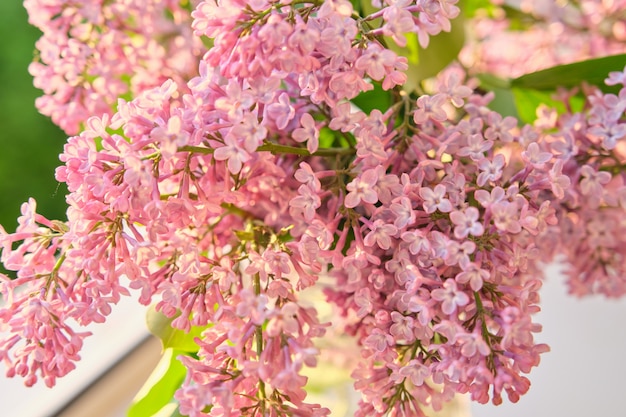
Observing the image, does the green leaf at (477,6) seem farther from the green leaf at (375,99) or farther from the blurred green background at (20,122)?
the blurred green background at (20,122)

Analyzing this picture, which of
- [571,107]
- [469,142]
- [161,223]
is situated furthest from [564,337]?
[161,223]

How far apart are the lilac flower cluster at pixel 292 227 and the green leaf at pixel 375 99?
0.20 feet

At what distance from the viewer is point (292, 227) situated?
0.35 metres

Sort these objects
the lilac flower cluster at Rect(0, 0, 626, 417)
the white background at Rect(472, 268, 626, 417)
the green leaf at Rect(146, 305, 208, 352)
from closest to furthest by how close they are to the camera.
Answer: the lilac flower cluster at Rect(0, 0, 626, 417) → the green leaf at Rect(146, 305, 208, 352) → the white background at Rect(472, 268, 626, 417)

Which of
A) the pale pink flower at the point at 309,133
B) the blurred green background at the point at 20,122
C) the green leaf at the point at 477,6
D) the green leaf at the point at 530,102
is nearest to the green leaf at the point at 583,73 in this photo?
the green leaf at the point at 530,102

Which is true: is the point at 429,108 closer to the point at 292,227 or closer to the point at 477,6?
the point at 292,227

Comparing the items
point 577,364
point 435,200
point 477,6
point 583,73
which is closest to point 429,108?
point 435,200

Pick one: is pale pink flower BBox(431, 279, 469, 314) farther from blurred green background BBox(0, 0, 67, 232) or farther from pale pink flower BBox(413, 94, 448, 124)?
→ blurred green background BBox(0, 0, 67, 232)

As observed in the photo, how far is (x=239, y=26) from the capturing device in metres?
0.29

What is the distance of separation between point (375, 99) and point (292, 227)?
129mm

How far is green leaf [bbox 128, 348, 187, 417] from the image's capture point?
1.35 ft

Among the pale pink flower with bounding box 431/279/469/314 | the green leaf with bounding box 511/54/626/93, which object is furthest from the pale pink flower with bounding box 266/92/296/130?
the green leaf with bounding box 511/54/626/93

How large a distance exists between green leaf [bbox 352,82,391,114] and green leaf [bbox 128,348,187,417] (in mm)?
208

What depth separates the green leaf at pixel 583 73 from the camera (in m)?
0.44
